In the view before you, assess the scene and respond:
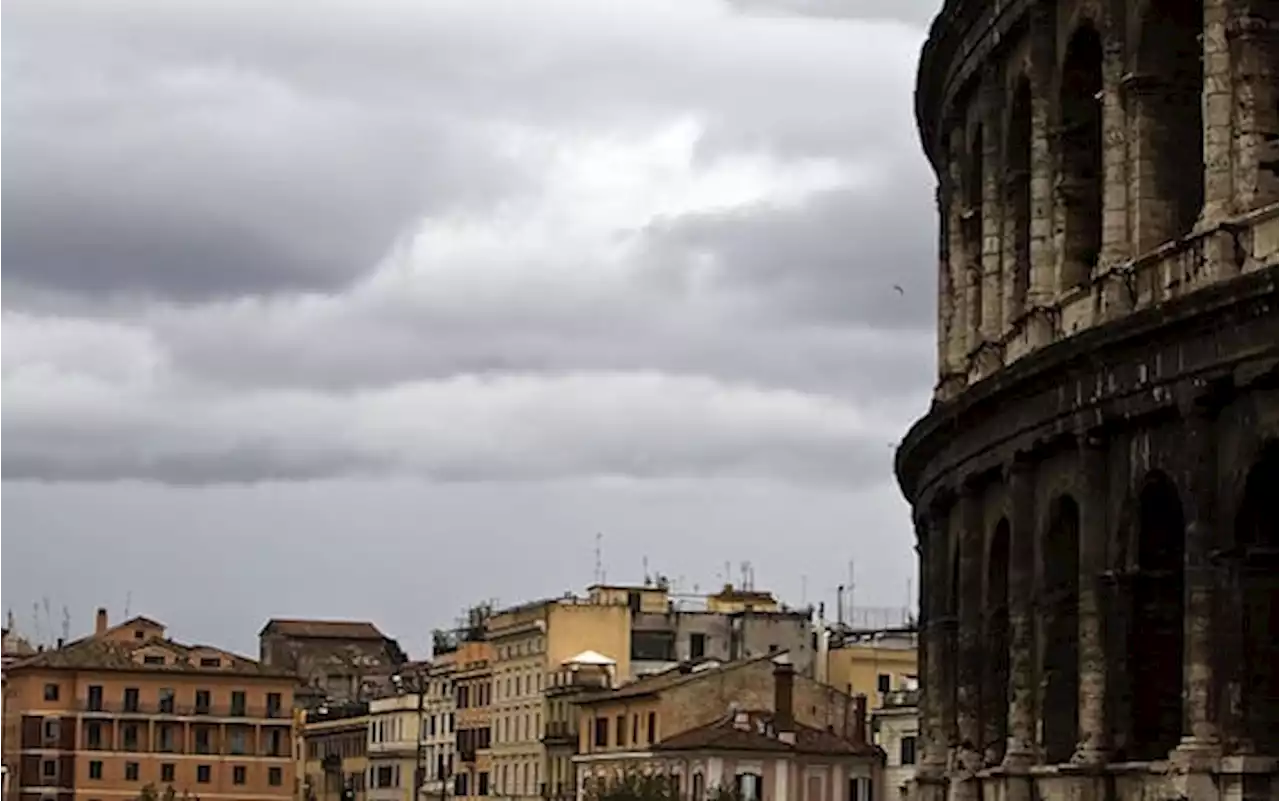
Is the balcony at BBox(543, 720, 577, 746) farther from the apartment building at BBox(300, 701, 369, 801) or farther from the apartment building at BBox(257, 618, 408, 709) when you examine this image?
the apartment building at BBox(257, 618, 408, 709)

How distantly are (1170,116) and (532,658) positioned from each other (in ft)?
232

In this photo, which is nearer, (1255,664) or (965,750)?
(1255,664)

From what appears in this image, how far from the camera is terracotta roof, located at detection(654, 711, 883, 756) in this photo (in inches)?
3282

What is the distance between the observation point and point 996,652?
1353 inches

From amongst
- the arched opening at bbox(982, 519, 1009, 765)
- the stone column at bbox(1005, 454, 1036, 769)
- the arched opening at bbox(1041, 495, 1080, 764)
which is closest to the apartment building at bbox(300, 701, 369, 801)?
the arched opening at bbox(982, 519, 1009, 765)

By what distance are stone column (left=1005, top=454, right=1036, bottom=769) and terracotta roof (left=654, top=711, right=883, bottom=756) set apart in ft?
167

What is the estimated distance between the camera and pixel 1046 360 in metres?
30.1

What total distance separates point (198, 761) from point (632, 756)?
41.4m

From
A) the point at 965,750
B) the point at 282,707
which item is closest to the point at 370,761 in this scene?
the point at 282,707

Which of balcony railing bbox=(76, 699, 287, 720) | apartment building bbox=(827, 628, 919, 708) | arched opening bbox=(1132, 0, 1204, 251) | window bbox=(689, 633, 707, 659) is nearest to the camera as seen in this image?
arched opening bbox=(1132, 0, 1204, 251)

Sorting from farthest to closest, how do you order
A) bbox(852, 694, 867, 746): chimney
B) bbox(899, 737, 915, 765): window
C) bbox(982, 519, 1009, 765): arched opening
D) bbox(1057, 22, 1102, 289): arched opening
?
bbox(852, 694, 867, 746): chimney, bbox(899, 737, 915, 765): window, bbox(982, 519, 1009, 765): arched opening, bbox(1057, 22, 1102, 289): arched opening

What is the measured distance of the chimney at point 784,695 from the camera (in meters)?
84.7

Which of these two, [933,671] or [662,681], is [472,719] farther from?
[933,671]

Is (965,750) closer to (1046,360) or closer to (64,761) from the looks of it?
(1046,360)
